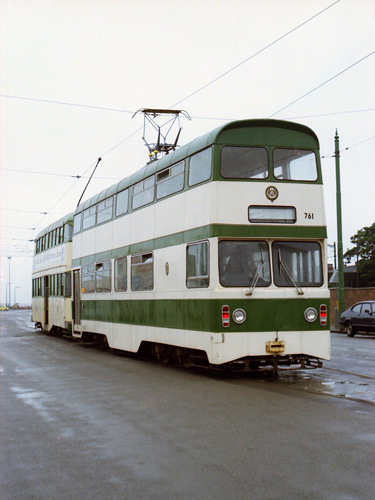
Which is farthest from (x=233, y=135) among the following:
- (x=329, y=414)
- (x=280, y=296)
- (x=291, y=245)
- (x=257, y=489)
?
(x=257, y=489)

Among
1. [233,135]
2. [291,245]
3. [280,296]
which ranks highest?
[233,135]

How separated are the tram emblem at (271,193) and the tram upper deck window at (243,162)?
0.23m

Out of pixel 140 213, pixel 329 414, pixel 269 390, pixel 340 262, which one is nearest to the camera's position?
pixel 329 414

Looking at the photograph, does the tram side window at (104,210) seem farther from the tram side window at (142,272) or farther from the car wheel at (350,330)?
the car wheel at (350,330)

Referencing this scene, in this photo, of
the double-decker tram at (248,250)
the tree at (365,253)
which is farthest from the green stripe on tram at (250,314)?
the tree at (365,253)

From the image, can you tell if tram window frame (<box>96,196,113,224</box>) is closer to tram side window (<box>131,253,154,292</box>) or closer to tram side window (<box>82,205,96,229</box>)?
tram side window (<box>82,205,96,229</box>)

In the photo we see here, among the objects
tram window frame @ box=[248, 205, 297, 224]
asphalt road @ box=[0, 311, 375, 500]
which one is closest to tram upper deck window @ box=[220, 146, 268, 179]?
tram window frame @ box=[248, 205, 297, 224]

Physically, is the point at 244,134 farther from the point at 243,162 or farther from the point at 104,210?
the point at 104,210

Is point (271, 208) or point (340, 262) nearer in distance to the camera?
point (271, 208)

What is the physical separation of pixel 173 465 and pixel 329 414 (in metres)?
2.94

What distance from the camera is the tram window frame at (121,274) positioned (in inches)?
620

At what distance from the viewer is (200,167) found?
1182 centimetres

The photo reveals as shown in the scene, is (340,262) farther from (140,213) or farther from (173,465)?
(173,465)

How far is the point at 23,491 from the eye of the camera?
5.05 meters
